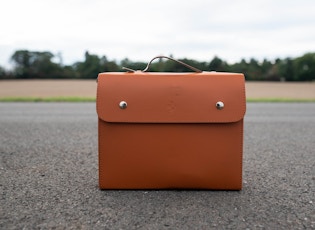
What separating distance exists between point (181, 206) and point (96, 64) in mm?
21872

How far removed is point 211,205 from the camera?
6.10 ft

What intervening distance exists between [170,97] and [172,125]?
168 millimetres

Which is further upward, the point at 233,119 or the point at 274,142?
the point at 233,119

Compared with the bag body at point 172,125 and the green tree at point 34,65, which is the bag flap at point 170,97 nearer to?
the bag body at point 172,125

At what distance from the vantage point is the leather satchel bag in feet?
6.57

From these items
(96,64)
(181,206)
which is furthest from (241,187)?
(96,64)

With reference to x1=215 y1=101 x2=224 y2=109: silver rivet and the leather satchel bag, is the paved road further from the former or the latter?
x1=215 y1=101 x2=224 y2=109: silver rivet

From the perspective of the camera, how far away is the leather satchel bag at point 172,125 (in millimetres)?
2004

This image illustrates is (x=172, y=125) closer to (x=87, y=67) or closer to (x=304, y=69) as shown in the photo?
(x=87, y=67)

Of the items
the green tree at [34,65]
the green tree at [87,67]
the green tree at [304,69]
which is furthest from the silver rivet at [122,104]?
the green tree at [304,69]

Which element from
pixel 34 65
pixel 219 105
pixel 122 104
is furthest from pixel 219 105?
pixel 34 65

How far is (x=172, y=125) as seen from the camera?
2018mm

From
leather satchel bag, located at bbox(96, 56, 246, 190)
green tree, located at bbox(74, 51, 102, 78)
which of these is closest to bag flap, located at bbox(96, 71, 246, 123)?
leather satchel bag, located at bbox(96, 56, 246, 190)

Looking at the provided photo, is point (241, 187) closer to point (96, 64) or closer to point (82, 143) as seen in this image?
Result: point (82, 143)
